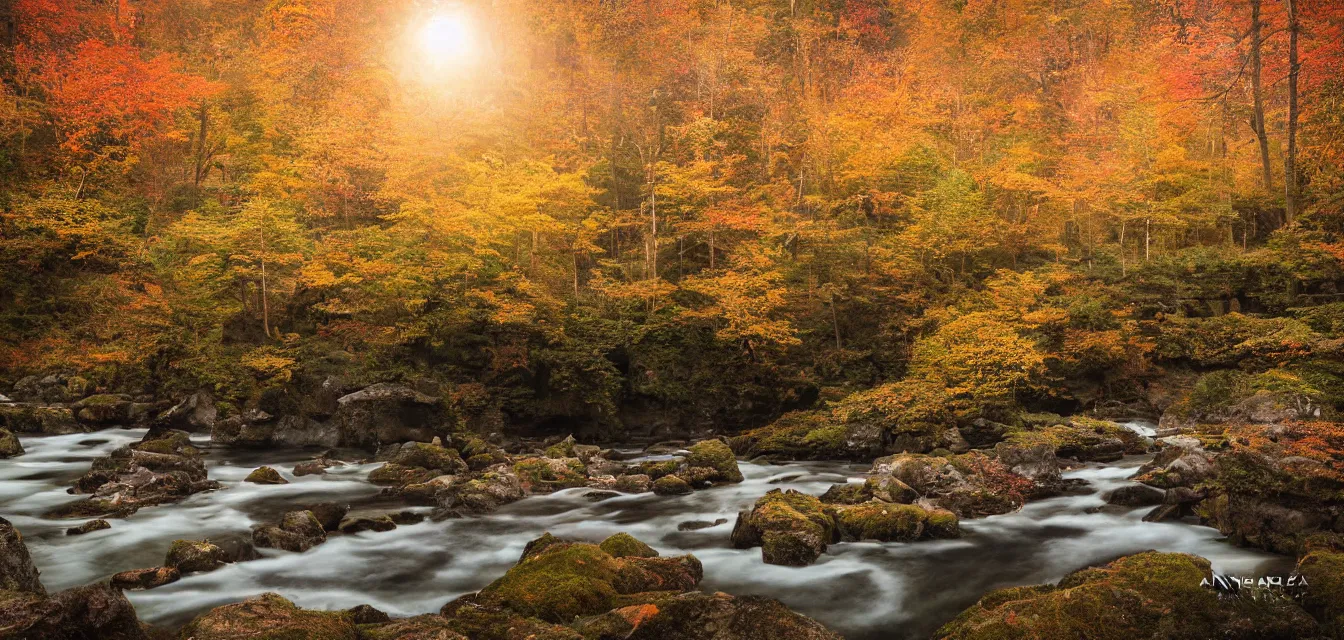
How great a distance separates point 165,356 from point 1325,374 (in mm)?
27277

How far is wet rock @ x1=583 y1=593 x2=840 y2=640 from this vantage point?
609cm

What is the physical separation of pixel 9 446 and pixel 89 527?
7487mm

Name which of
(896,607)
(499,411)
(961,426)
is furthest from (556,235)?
(896,607)

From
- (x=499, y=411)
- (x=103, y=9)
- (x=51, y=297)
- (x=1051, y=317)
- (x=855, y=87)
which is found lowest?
(x=499, y=411)

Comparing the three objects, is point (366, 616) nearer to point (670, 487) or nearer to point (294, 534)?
point (294, 534)

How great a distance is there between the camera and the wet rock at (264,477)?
15148 mm

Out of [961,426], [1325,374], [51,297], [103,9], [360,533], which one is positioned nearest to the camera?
[360,533]

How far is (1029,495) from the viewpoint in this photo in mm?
12859

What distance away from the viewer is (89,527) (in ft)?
36.7

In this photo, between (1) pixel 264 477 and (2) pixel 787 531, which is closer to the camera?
(2) pixel 787 531

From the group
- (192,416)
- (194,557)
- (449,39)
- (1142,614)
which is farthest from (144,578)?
(449,39)

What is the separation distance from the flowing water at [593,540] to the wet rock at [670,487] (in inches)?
11.8

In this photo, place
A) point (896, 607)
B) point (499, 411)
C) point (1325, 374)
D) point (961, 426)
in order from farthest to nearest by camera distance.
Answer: point (499, 411), point (961, 426), point (1325, 374), point (896, 607)

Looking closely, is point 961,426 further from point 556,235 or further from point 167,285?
point 167,285
